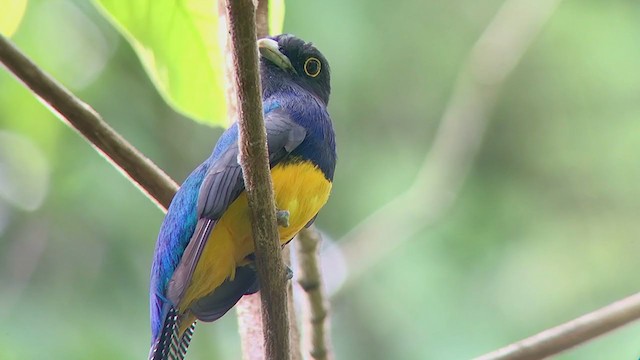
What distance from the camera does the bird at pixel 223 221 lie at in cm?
160

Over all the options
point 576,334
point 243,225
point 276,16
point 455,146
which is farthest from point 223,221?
point 455,146

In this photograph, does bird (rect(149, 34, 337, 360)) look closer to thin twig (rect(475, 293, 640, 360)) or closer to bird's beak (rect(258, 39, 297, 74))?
bird's beak (rect(258, 39, 297, 74))

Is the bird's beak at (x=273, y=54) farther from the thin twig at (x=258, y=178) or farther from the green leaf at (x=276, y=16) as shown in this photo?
the thin twig at (x=258, y=178)

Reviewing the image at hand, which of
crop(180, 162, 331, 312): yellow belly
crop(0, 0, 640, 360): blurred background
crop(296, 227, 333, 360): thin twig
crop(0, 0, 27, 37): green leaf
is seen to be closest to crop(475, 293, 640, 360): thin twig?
crop(296, 227, 333, 360): thin twig

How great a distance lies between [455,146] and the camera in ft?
9.89

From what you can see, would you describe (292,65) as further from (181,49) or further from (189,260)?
(189,260)

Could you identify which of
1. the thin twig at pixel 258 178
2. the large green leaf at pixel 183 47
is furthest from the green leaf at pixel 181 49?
the thin twig at pixel 258 178

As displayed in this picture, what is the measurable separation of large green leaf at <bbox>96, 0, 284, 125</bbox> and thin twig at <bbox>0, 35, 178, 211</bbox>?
215 millimetres

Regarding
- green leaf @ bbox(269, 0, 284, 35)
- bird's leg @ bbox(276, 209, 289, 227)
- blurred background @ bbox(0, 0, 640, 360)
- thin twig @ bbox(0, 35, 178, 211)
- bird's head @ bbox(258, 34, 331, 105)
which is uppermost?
green leaf @ bbox(269, 0, 284, 35)

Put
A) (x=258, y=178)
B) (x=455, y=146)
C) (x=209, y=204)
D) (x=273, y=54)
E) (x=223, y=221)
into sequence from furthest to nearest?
(x=455, y=146) < (x=273, y=54) < (x=223, y=221) < (x=209, y=204) < (x=258, y=178)

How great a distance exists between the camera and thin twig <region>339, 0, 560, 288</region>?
2939 mm

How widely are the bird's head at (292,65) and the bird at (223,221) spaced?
163 mm

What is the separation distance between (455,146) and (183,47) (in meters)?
1.35

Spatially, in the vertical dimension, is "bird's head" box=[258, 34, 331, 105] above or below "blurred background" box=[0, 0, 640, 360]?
above
